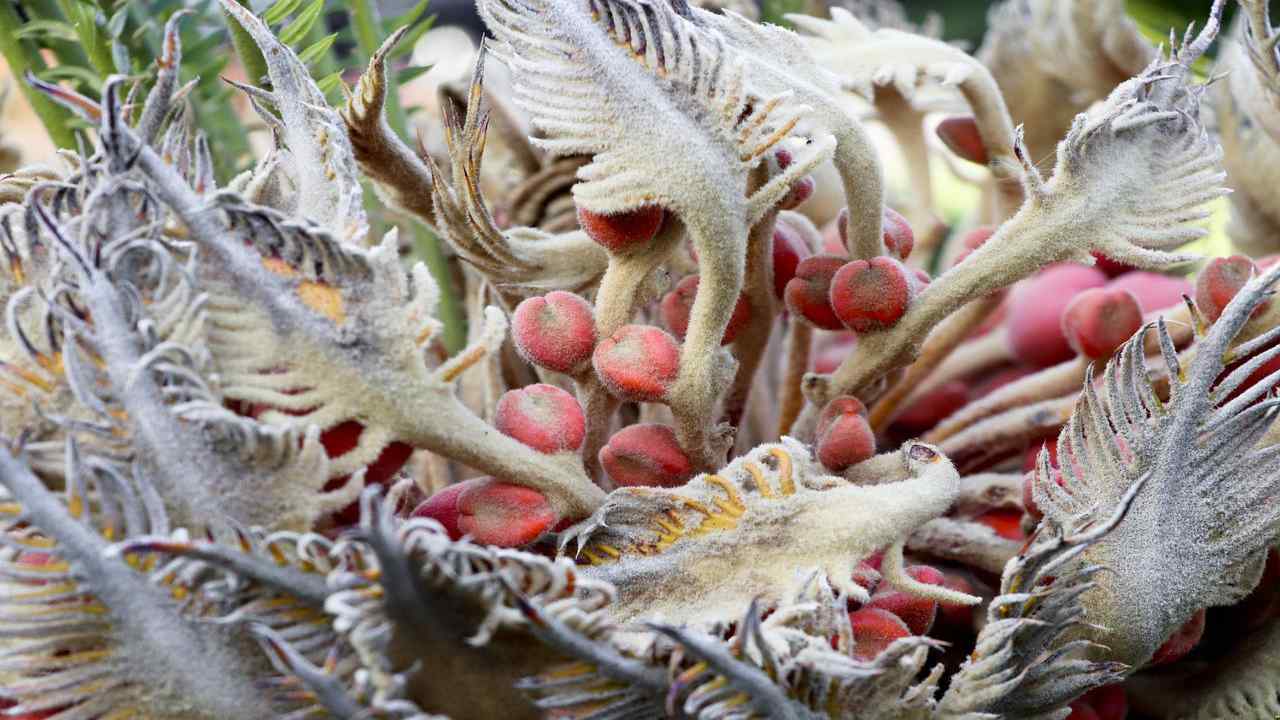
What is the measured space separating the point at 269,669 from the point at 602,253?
198 millimetres

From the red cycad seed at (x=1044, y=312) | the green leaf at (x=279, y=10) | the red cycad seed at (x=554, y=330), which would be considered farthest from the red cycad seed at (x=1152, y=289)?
the green leaf at (x=279, y=10)

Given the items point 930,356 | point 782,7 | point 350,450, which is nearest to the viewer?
point 350,450

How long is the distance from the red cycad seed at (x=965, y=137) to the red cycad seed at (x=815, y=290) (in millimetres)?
142

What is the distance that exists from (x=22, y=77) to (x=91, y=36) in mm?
52

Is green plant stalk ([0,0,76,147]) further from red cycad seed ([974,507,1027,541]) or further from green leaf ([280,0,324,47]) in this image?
red cycad seed ([974,507,1027,541])

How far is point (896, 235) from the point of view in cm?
45

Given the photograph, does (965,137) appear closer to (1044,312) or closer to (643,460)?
(1044,312)

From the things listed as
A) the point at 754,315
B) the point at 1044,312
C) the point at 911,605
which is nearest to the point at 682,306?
the point at 754,315

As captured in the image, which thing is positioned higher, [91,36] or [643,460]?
[91,36]

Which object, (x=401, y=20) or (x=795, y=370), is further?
(x=401, y=20)

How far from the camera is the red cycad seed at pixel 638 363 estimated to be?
370mm

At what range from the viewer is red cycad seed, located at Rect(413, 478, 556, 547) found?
349 mm

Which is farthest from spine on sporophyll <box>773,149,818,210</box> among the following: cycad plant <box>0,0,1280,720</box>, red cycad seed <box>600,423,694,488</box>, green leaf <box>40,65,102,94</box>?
green leaf <box>40,65,102,94</box>

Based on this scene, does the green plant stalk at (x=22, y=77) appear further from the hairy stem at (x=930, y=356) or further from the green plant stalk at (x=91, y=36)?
the hairy stem at (x=930, y=356)
